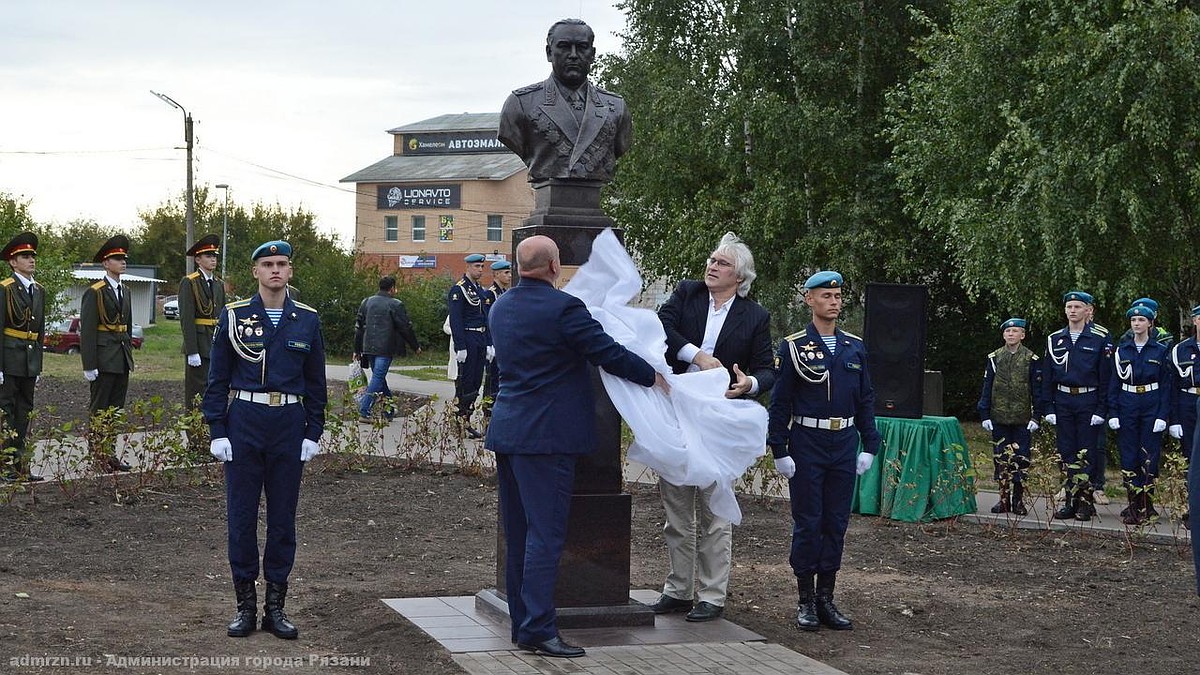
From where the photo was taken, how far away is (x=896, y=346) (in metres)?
11.4

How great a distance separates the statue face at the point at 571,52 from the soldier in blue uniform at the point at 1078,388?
5893mm

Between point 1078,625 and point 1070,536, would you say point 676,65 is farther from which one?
point 1078,625

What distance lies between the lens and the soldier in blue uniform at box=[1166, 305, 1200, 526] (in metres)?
10.8

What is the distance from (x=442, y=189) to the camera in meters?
72.6

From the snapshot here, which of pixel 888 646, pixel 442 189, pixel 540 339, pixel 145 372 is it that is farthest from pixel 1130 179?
pixel 442 189

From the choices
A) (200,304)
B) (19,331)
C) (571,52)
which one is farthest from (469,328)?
(571,52)

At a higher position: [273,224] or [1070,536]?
[273,224]

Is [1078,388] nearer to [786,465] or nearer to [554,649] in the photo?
[786,465]

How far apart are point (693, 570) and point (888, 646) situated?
42.1 inches

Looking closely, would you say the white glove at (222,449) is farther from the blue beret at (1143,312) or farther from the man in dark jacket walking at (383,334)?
the man in dark jacket walking at (383,334)

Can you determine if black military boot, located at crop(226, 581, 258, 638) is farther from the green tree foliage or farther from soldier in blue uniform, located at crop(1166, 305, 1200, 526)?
the green tree foliage

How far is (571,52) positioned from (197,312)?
648 centimetres

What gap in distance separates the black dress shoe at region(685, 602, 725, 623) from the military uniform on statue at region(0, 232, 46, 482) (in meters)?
6.42

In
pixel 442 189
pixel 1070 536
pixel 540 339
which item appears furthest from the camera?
pixel 442 189
